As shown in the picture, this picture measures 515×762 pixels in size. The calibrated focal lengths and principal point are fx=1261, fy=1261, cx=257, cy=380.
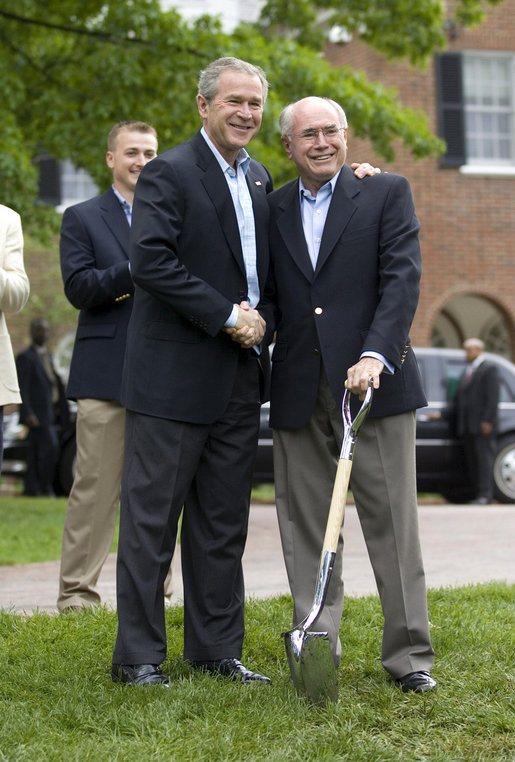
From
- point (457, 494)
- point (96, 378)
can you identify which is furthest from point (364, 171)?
point (457, 494)

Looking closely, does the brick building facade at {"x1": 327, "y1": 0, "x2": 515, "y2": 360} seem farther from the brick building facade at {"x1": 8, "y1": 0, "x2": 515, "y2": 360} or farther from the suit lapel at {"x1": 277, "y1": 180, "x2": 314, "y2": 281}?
the suit lapel at {"x1": 277, "y1": 180, "x2": 314, "y2": 281}

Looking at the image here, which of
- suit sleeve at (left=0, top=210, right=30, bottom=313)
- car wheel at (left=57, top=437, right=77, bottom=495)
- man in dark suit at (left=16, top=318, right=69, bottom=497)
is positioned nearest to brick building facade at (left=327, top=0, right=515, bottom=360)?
car wheel at (left=57, top=437, right=77, bottom=495)

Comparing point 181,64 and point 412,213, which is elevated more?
point 181,64

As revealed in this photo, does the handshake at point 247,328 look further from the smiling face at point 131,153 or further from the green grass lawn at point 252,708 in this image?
the smiling face at point 131,153

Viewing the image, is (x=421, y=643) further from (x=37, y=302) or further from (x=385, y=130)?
(x=37, y=302)

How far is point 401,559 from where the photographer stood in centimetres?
439

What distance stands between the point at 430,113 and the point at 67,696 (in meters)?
16.7

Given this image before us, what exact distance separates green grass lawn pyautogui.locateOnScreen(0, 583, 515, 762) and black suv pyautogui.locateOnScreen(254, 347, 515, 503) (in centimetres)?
928

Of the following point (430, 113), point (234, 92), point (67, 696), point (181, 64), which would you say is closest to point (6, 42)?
point (181, 64)

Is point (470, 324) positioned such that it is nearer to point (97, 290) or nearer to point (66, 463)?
point (66, 463)

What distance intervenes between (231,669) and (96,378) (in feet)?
5.85

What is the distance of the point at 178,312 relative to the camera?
4.39m

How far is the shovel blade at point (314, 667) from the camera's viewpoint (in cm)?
402

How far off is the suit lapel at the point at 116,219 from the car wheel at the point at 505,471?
30.6ft
